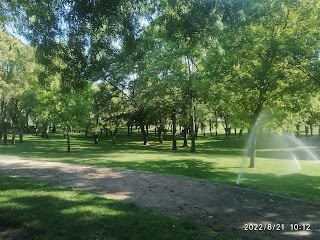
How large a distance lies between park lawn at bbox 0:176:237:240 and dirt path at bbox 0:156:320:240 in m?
0.86

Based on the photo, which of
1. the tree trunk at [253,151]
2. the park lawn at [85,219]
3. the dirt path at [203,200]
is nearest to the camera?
the park lawn at [85,219]

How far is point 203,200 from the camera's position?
10.8 m

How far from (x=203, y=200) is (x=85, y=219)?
14.8 ft

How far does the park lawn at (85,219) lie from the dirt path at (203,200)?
33.8 inches

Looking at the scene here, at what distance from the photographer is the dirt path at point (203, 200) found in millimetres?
8250

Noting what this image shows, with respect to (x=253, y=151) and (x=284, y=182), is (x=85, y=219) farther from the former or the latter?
(x=253, y=151)

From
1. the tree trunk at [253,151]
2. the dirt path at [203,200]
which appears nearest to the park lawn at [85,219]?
the dirt path at [203,200]

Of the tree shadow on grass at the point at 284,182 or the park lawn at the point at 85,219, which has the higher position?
the park lawn at the point at 85,219

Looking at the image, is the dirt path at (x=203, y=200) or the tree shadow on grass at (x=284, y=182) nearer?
the dirt path at (x=203, y=200)

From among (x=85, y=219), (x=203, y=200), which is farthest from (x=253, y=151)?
(x=85, y=219)

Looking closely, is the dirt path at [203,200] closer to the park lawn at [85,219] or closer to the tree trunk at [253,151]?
the park lawn at [85,219]

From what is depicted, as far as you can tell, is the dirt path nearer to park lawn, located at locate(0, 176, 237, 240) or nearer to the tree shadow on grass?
park lawn, located at locate(0, 176, 237, 240)

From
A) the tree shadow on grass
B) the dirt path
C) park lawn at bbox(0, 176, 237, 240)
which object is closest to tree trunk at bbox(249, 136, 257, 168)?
the tree shadow on grass

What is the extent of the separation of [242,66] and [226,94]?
273 cm
